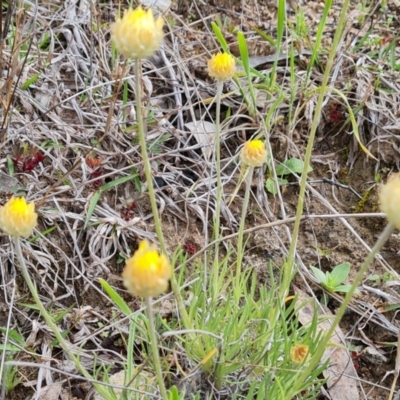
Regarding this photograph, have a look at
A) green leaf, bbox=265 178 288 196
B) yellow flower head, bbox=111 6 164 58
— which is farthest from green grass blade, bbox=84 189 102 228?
yellow flower head, bbox=111 6 164 58

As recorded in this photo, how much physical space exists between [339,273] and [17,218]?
946 millimetres

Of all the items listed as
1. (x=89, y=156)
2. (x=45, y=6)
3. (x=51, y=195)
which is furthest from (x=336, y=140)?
(x=45, y=6)

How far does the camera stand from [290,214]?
1739 mm

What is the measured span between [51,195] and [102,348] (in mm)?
431

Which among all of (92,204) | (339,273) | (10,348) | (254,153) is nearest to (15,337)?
(10,348)

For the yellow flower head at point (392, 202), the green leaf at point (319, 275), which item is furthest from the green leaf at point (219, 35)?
the yellow flower head at point (392, 202)

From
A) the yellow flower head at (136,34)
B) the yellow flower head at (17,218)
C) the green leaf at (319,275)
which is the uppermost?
the yellow flower head at (136,34)

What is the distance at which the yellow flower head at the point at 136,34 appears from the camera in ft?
2.48

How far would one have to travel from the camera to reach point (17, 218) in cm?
85

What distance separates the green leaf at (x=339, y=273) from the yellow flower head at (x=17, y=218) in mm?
902

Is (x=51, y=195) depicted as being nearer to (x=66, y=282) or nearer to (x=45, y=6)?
(x=66, y=282)

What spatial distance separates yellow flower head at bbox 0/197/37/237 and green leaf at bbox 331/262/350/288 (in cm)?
90

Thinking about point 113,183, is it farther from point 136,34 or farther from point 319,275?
point 136,34

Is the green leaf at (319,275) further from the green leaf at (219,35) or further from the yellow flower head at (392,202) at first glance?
the yellow flower head at (392,202)
